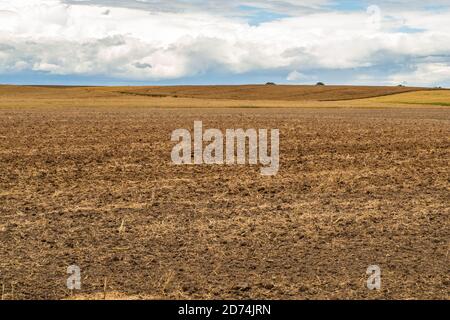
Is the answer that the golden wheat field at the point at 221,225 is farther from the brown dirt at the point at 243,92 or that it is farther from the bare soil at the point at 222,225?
the brown dirt at the point at 243,92

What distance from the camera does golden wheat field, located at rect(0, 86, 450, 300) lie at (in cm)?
843

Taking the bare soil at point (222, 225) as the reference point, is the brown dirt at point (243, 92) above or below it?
above

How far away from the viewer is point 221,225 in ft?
38.2

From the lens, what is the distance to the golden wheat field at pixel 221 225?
8430 millimetres

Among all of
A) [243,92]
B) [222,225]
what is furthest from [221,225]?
[243,92]

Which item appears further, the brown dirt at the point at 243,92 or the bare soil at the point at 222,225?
the brown dirt at the point at 243,92

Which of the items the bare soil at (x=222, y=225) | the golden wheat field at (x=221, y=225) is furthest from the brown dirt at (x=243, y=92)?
the bare soil at (x=222, y=225)

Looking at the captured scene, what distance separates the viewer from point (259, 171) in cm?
1823

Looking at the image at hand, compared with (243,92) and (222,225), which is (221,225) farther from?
(243,92)

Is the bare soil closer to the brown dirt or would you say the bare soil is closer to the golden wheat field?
the golden wheat field

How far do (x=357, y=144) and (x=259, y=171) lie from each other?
8.55m

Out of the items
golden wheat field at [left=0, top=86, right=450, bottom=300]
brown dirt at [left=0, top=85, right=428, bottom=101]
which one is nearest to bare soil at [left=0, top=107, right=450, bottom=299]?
golden wheat field at [left=0, top=86, right=450, bottom=300]
